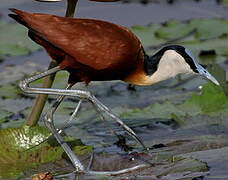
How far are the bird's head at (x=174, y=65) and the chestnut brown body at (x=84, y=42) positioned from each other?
0.25m

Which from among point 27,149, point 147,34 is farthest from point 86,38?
point 147,34

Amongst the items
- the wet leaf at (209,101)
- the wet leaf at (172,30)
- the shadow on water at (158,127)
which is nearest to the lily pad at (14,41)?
the shadow on water at (158,127)

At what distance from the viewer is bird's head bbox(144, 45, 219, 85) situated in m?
5.77

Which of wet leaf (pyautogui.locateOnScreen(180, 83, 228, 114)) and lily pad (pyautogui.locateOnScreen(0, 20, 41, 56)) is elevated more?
wet leaf (pyautogui.locateOnScreen(180, 83, 228, 114))

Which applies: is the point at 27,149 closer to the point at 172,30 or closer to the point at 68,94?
the point at 68,94

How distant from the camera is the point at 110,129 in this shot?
611cm

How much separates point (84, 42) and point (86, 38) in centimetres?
3

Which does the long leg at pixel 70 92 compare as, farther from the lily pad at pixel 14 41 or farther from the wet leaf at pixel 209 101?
the lily pad at pixel 14 41

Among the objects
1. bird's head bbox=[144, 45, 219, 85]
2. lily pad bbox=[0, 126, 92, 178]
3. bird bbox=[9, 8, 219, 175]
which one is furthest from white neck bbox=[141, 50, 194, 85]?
lily pad bbox=[0, 126, 92, 178]

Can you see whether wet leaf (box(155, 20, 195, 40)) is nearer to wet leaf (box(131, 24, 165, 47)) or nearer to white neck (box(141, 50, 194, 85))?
wet leaf (box(131, 24, 165, 47))

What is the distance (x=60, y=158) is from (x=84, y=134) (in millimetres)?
760

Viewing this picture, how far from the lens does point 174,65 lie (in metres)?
5.80

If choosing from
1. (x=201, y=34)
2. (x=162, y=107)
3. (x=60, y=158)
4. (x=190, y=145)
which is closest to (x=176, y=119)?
(x=162, y=107)

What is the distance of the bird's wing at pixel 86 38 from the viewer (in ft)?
17.7
